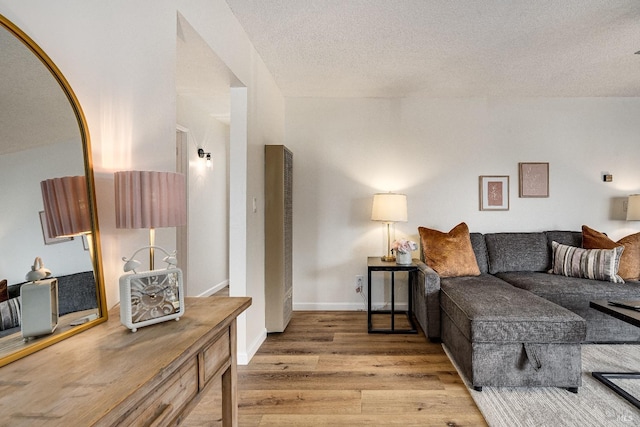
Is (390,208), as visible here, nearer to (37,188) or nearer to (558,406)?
(558,406)

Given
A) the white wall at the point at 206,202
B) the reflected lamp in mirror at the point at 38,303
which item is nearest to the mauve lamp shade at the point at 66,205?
the reflected lamp in mirror at the point at 38,303

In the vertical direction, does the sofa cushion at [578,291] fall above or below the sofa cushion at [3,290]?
below

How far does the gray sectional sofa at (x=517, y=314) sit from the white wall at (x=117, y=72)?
2.03 meters

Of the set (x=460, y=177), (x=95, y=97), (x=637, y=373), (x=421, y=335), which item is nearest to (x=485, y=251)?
(x=460, y=177)

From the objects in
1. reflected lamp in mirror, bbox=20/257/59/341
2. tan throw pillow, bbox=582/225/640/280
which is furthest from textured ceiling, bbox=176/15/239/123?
tan throw pillow, bbox=582/225/640/280

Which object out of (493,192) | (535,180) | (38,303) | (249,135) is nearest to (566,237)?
(535,180)

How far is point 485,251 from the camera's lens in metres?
3.88

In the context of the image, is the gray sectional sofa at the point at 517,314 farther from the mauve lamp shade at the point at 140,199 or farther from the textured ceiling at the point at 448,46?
the mauve lamp shade at the point at 140,199

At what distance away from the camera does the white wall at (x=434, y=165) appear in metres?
4.11

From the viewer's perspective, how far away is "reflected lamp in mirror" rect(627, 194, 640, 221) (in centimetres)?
377

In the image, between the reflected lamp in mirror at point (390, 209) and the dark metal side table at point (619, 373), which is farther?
the reflected lamp in mirror at point (390, 209)

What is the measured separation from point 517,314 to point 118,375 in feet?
7.65

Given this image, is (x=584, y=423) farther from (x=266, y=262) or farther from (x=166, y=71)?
(x=166, y=71)

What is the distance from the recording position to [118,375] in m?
0.79
